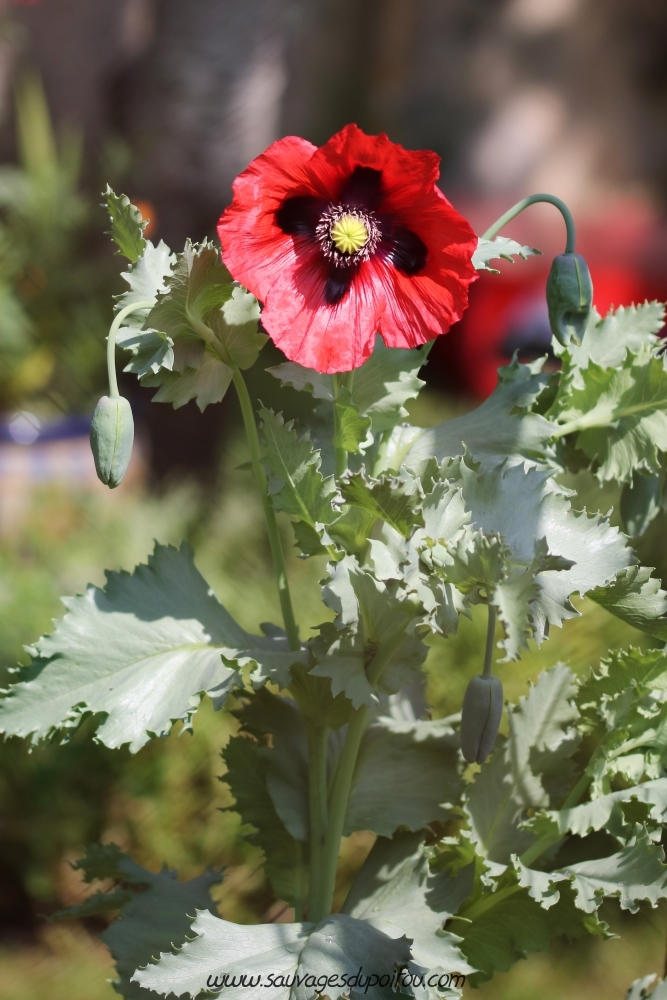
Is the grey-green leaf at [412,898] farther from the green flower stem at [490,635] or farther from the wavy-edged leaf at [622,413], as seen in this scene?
the wavy-edged leaf at [622,413]

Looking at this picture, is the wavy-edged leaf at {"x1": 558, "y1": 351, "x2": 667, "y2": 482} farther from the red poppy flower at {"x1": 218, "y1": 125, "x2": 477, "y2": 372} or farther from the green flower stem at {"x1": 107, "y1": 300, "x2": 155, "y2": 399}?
the green flower stem at {"x1": 107, "y1": 300, "x2": 155, "y2": 399}

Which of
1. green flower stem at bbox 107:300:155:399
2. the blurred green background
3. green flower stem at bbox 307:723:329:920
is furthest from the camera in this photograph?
the blurred green background

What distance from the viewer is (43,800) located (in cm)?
121

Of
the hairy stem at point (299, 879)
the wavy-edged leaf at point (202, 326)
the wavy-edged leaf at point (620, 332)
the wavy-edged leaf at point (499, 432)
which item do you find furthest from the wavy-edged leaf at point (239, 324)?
the hairy stem at point (299, 879)

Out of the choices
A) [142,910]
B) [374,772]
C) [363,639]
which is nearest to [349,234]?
[363,639]

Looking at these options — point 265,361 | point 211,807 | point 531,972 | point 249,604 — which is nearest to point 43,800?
point 211,807

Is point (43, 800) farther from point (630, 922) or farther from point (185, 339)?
point (185, 339)

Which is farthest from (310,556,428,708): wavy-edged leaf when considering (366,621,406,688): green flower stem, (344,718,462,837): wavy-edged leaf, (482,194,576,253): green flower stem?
(482,194,576,253): green flower stem

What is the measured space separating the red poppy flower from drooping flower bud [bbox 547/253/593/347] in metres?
0.09

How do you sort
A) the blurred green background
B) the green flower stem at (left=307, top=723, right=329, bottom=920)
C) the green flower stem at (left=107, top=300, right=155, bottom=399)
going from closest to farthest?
the green flower stem at (left=107, top=300, right=155, bottom=399), the green flower stem at (left=307, top=723, right=329, bottom=920), the blurred green background

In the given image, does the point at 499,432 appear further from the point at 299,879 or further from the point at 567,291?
the point at 299,879

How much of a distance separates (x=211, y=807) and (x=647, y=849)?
31.8 inches

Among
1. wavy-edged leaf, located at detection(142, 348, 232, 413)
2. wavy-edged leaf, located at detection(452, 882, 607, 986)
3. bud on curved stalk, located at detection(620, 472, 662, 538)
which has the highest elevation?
wavy-edged leaf, located at detection(142, 348, 232, 413)

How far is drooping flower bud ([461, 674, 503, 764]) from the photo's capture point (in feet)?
1.73
